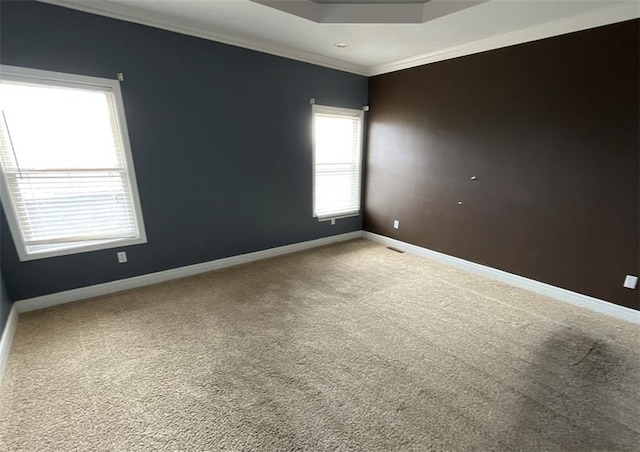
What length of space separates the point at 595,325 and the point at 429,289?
4.41 ft

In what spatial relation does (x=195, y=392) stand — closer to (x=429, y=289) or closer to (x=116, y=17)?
(x=429, y=289)

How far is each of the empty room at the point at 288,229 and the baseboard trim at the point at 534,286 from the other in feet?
0.09

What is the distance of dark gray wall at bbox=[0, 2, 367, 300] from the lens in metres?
2.39

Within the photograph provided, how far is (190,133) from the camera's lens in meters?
3.03

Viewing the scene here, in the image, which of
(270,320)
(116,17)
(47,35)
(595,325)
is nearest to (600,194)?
(595,325)

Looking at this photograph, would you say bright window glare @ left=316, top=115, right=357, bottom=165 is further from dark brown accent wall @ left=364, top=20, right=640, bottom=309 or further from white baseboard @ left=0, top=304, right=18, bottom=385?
white baseboard @ left=0, top=304, right=18, bottom=385

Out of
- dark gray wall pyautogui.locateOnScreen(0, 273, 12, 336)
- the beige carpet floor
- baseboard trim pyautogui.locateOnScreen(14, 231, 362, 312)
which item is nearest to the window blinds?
dark gray wall pyautogui.locateOnScreen(0, 273, 12, 336)

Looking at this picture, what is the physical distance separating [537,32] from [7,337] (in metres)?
5.08

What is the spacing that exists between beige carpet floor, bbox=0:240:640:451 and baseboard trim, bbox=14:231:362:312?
11 cm

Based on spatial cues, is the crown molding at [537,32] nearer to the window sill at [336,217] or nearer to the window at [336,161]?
the window at [336,161]

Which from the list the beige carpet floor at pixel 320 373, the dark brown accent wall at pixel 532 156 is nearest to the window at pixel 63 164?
the beige carpet floor at pixel 320 373

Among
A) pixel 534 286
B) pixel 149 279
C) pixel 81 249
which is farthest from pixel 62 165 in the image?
pixel 534 286

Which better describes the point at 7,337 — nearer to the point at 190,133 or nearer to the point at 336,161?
the point at 190,133

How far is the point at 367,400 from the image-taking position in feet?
5.53
